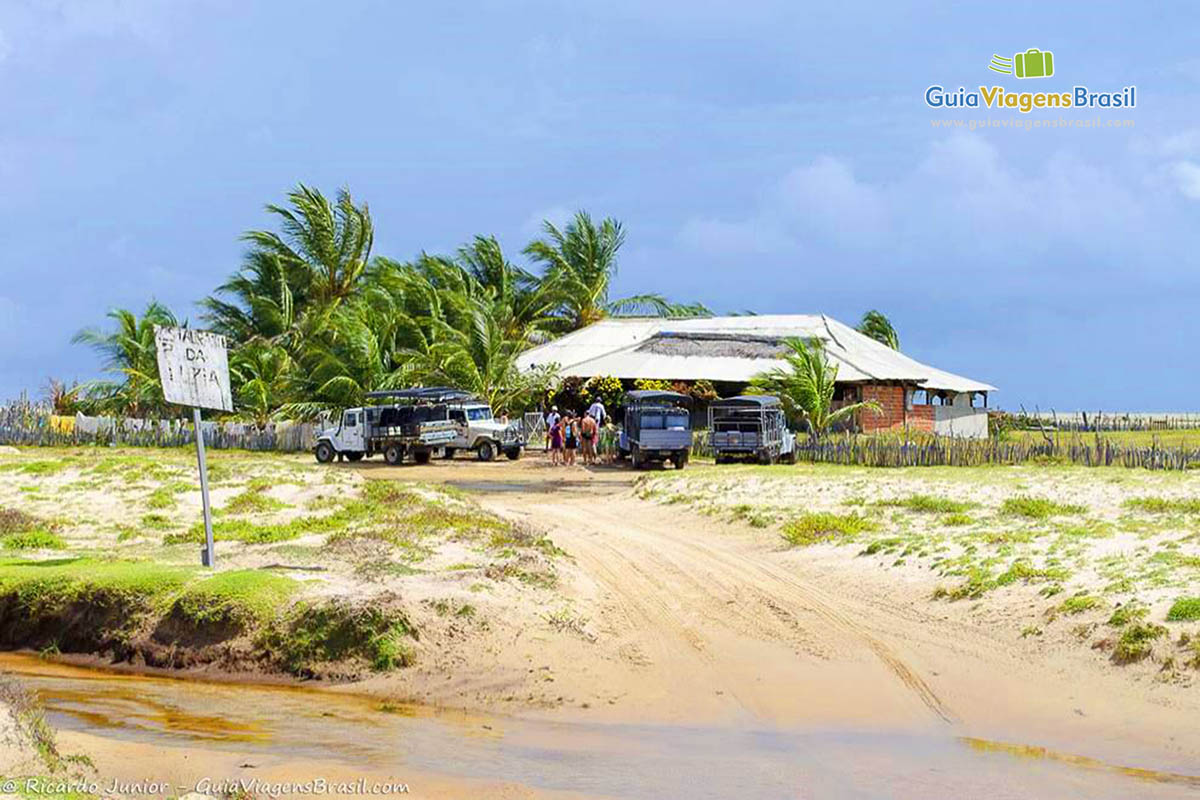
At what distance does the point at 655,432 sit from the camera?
111 feet

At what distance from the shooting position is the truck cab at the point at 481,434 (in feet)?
128

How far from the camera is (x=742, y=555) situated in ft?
55.9

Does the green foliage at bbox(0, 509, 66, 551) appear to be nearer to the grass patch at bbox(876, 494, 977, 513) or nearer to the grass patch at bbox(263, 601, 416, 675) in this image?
the grass patch at bbox(263, 601, 416, 675)

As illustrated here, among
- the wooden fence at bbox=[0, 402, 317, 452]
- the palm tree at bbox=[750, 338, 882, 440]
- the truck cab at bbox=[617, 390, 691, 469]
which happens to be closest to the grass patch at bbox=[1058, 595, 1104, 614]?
the truck cab at bbox=[617, 390, 691, 469]

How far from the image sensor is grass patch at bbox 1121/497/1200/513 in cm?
1773

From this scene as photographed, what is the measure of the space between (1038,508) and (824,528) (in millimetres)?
3133

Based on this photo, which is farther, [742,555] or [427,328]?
[427,328]

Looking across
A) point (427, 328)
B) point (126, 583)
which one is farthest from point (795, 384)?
point (126, 583)

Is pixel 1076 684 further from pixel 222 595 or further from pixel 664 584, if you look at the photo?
pixel 222 595

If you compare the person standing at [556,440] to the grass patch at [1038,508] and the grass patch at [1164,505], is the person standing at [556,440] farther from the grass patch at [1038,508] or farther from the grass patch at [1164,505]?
the grass patch at [1164,505]

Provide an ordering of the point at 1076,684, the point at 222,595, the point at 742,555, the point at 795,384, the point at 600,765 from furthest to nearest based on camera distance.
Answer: the point at 795,384 < the point at 742,555 < the point at 222,595 < the point at 1076,684 < the point at 600,765

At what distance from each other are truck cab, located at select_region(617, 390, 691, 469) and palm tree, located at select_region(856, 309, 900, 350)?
1167 inches

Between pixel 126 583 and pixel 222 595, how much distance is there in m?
1.33

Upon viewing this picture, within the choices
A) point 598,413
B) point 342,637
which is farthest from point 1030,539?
point 598,413
